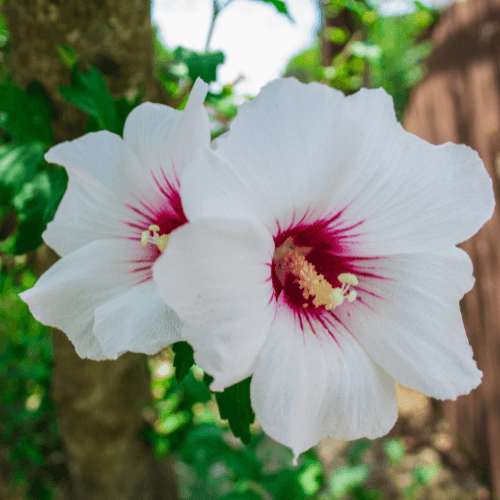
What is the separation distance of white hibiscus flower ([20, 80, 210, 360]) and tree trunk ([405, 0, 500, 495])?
2.62 metres

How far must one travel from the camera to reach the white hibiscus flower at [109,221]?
2.13 feet

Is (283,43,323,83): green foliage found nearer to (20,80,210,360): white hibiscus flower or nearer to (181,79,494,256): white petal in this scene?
(181,79,494,256): white petal

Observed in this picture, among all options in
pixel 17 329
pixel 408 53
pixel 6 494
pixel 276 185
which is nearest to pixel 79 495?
pixel 6 494

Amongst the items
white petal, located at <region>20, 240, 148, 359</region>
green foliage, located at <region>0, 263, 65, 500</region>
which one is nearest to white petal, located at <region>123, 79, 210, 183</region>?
white petal, located at <region>20, 240, 148, 359</region>

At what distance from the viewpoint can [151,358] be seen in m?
1.91

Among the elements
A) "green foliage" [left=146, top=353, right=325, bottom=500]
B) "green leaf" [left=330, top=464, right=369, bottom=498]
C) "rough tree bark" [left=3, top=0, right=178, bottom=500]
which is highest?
"rough tree bark" [left=3, top=0, right=178, bottom=500]

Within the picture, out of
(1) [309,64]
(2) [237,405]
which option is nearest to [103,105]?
(2) [237,405]

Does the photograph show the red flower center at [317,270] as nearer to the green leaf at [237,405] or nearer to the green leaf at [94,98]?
the green leaf at [237,405]

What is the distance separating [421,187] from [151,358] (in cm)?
159

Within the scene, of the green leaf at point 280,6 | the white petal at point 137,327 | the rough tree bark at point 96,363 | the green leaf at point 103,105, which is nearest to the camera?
the white petal at point 137,327

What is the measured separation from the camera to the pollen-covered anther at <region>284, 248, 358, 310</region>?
2.22 ft

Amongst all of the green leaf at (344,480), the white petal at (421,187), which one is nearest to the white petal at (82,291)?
the white petal at (421,187)

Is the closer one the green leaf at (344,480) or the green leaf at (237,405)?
the green leaf at (237,405)

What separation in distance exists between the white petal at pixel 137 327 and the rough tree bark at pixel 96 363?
0.82 metres
